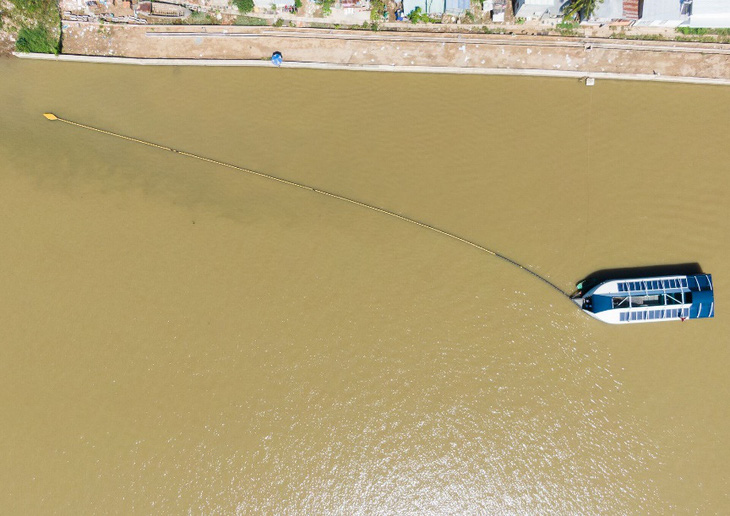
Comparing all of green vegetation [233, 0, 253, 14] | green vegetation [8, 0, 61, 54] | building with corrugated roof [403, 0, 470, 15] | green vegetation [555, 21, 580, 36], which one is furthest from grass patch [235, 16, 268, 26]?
green vegetation [555, 21, 580, 36]

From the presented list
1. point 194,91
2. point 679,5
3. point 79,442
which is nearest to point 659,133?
point 679,5

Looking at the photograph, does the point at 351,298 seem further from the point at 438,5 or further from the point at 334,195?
the point at 438,5

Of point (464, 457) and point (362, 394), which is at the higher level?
point (362, 394)

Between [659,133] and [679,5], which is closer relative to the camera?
[679,5]

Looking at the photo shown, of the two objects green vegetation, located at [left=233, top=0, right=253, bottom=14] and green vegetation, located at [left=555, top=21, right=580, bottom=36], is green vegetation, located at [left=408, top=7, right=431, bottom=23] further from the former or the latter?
green vegetation, located at [left=233, top=0, right=253, bottom=14]

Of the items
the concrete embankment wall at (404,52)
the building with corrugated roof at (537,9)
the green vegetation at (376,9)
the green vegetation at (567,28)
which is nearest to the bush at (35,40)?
the concrete embankment wall at (404,52)

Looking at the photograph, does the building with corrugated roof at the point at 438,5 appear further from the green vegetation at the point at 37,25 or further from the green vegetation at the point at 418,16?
the green vegetation at the point at 37,25

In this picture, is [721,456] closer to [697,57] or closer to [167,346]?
[697,57]
